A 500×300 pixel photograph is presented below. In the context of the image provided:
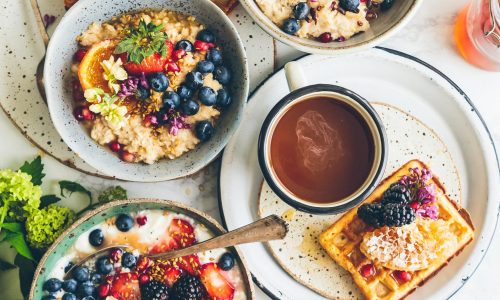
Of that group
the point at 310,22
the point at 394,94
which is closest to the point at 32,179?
the point at 310,22

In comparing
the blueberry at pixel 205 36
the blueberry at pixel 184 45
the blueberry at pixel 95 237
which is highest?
the blueberry at pixel 205 36

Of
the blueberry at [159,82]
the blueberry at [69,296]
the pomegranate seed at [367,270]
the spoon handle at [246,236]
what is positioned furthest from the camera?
the pomegranate seed at [367,270]

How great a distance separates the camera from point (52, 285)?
2.03m

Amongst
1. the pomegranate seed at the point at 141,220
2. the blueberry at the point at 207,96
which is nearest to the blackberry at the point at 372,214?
the blueberry at the point at 207,96

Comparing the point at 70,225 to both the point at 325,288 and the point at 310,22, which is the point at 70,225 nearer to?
the point at 325,288

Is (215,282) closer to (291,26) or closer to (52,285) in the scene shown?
(52,285)

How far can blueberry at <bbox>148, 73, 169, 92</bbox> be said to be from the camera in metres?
1.93

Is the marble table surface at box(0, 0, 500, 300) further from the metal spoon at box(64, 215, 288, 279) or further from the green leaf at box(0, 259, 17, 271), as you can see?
the metal spoon at box(64, 215, 288, 279)

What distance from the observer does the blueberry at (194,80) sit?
1963mm

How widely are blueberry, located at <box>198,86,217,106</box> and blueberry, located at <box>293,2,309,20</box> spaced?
1.21 feet

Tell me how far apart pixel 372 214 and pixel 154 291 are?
0.77 metres

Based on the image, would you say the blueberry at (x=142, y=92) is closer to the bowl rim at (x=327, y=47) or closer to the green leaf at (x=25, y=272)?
the bowl rim at (x=327, y=47)

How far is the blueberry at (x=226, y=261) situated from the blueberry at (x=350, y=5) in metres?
0.91

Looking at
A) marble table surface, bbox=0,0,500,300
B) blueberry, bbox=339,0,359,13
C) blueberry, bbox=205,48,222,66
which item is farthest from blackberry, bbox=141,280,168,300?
blueberry, bbox=339,0,359,13
